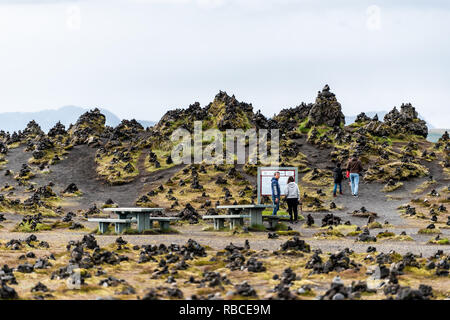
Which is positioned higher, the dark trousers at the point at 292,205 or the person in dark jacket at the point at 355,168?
the person in dark jacket at the point at 355,168

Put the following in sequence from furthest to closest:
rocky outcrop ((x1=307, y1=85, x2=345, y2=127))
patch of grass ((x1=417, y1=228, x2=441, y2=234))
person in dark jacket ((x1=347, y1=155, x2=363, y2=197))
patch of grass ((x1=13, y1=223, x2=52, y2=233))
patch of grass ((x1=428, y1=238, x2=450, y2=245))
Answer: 1. rocky outcrop ((x1=307, y1=85, x2=345, y2=127))
2. person in dark jacket ((x1=347, y1=155, x2=363, y2=197))
3. patch of grass ((x1=13, y1=223, x2=52, y2=233))
4. patch of grass ((x1=417, y1=228, x2=441, y2=234))
5. patch of grass ((x1=428, y1=238, x2=450, y2=245))

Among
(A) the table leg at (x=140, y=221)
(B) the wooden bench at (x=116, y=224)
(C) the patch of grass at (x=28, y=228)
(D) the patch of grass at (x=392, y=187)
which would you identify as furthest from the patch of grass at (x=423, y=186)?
(C) the patch of grass at (x=28, y=228)

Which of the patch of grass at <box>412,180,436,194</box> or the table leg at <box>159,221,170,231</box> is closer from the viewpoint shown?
the table leg at <box>159,221,170,231</box>

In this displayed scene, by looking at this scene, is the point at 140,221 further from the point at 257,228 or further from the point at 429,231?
the point at 429,231

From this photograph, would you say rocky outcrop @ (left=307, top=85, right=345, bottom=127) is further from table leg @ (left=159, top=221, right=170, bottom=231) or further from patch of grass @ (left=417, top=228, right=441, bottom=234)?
table leg @ (left=159, top=221, right=170, bottom=231)

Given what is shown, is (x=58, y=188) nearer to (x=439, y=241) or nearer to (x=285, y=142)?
(x=285, y=142)

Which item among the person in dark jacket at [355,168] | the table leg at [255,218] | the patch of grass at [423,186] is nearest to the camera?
the table leg at [255,218]

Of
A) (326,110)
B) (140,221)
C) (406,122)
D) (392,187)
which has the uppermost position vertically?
(326,110)

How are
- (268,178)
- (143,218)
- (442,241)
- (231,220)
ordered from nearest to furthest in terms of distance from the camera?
(442,241) → (143,218) → (231,220) → (268,178)

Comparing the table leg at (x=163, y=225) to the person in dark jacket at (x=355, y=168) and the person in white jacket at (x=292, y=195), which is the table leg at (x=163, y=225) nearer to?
the person in white jacket at (x=292, y=195)

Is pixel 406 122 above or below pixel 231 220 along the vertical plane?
above

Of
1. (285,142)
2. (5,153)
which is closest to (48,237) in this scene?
(285,142)

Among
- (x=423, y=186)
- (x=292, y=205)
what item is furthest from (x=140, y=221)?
(x=423, y=186)

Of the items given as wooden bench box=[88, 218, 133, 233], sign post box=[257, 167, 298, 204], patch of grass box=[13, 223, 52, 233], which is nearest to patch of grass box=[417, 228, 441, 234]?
sign post box=[257, 167, 298, 204]
